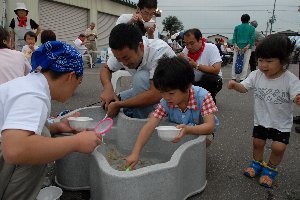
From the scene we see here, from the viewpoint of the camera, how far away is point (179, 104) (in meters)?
2.11

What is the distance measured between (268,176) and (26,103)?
1632 mm

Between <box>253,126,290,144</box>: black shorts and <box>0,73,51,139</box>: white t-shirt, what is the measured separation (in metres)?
1.49

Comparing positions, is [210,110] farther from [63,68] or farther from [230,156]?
[63,68]

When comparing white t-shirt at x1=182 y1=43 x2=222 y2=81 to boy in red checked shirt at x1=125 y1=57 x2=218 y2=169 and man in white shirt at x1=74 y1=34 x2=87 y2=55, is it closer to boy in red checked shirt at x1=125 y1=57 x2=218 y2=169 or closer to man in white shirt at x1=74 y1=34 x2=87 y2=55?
boy in red checked shirt at x1=125 y1=57 x2=218 y2=169

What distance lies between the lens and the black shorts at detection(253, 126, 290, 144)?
2.06 m

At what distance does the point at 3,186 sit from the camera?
136 cm

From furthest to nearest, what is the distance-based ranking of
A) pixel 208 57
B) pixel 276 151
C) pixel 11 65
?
pixel 208 57 < pixel 11 65 < pixel 276 151

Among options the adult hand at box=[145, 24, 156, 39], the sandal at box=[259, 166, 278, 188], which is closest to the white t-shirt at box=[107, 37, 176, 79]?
the adult hand at box=[145, 24, 156, 39]

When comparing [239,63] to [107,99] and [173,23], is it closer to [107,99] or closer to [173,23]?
[107,99]

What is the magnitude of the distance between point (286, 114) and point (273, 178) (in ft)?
1.46

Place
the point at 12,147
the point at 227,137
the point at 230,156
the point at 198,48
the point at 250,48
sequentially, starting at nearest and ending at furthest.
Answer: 1. the point at 12,147
2. the point at 230,156
3. the point at 227,137
4. the point at 198,48
5. the point at 250,48

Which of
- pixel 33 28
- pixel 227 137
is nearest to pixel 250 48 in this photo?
pixel 227 137

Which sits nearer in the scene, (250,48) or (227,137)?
(227,137)

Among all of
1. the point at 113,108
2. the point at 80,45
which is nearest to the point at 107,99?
the point at 113,108
